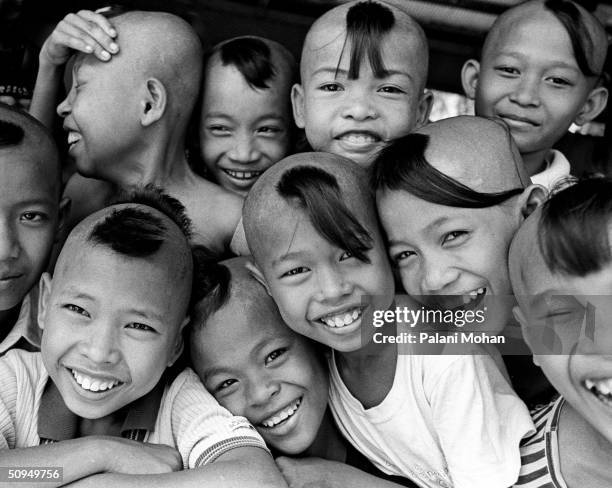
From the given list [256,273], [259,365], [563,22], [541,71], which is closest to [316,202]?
[256,273]

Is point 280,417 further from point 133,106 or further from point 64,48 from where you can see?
point 64,48

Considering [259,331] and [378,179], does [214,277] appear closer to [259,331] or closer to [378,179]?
[259,331]

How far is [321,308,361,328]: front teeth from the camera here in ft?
5.03

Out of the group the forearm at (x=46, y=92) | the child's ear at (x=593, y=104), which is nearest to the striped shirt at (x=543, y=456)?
the child's ear at (x=593, y=104)

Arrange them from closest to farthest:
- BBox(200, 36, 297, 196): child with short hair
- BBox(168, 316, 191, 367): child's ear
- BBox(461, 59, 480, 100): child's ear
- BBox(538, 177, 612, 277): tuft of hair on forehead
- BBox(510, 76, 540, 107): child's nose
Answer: BBox(538, 177, 612, 277): tuft of hair on forehead < BBox(168, 316, 191, 367): child's ear < BBox(510, 76, 540, 107): child's nose < BBox(200, 36, 297, 196): child with short hair < BBox(461, 59, 480, 100): child's ear

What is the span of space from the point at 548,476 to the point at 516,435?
0.10m

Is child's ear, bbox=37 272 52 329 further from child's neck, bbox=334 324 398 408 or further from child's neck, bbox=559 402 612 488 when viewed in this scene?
child's neck, bbox=559 402 612 488

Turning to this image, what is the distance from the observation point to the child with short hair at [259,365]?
5.23 feet

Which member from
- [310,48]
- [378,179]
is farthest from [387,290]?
[310,48]

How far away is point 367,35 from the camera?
1.86 meters

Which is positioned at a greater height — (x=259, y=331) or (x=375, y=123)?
(x=375, y=123)

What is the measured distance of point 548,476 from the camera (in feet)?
4.56

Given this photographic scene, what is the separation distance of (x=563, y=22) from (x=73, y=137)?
1329 millimetres

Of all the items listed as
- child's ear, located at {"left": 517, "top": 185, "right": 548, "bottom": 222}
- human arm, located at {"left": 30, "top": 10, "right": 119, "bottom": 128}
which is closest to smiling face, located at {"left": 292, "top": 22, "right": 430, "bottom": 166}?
child's ear, located at {"left": 517, "top": 185, "right": 548, "bottom": 222}
